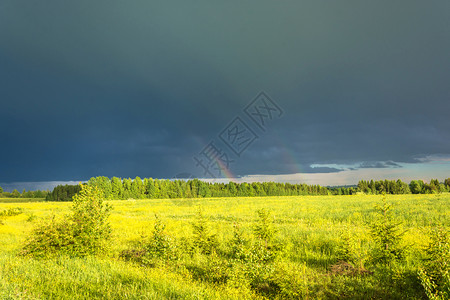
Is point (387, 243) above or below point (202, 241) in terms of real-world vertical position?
above

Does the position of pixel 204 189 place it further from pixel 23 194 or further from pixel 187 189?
pixel 23 194

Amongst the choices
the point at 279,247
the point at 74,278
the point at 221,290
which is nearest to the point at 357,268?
the point at 279,247

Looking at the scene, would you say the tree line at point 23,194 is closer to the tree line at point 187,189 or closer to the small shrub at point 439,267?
the tree line at point 187,189

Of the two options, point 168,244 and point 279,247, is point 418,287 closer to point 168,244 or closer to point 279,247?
point 279,247

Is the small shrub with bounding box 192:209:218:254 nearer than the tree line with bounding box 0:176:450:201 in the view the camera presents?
Yes

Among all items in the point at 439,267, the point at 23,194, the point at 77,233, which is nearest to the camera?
the point at 439,267

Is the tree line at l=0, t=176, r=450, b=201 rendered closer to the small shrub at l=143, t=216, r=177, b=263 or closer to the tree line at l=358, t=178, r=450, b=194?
the tree line at l=358, t=178, r=450, b=194

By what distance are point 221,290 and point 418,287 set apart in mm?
5805

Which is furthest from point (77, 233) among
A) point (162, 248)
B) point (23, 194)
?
point (23, 194)

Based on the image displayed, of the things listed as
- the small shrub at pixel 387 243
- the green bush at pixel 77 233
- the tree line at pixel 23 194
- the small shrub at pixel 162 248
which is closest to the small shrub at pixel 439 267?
the small shrub at pixel 387 243

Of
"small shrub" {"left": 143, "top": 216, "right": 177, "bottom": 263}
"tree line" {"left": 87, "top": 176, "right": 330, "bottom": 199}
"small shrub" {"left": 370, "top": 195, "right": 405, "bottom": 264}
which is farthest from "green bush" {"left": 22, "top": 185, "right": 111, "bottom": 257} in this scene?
"tree line" {"left": 87, "top": 176, "right": 330, "bottom": 199}

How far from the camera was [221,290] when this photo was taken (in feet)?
21.9

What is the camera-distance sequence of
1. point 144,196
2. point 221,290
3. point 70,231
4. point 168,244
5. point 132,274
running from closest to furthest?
1. point 221,290
2. point 132,274
3. point 168,244
4. point 70,231
5. point 144,196

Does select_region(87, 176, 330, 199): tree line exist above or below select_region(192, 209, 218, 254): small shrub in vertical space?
above
